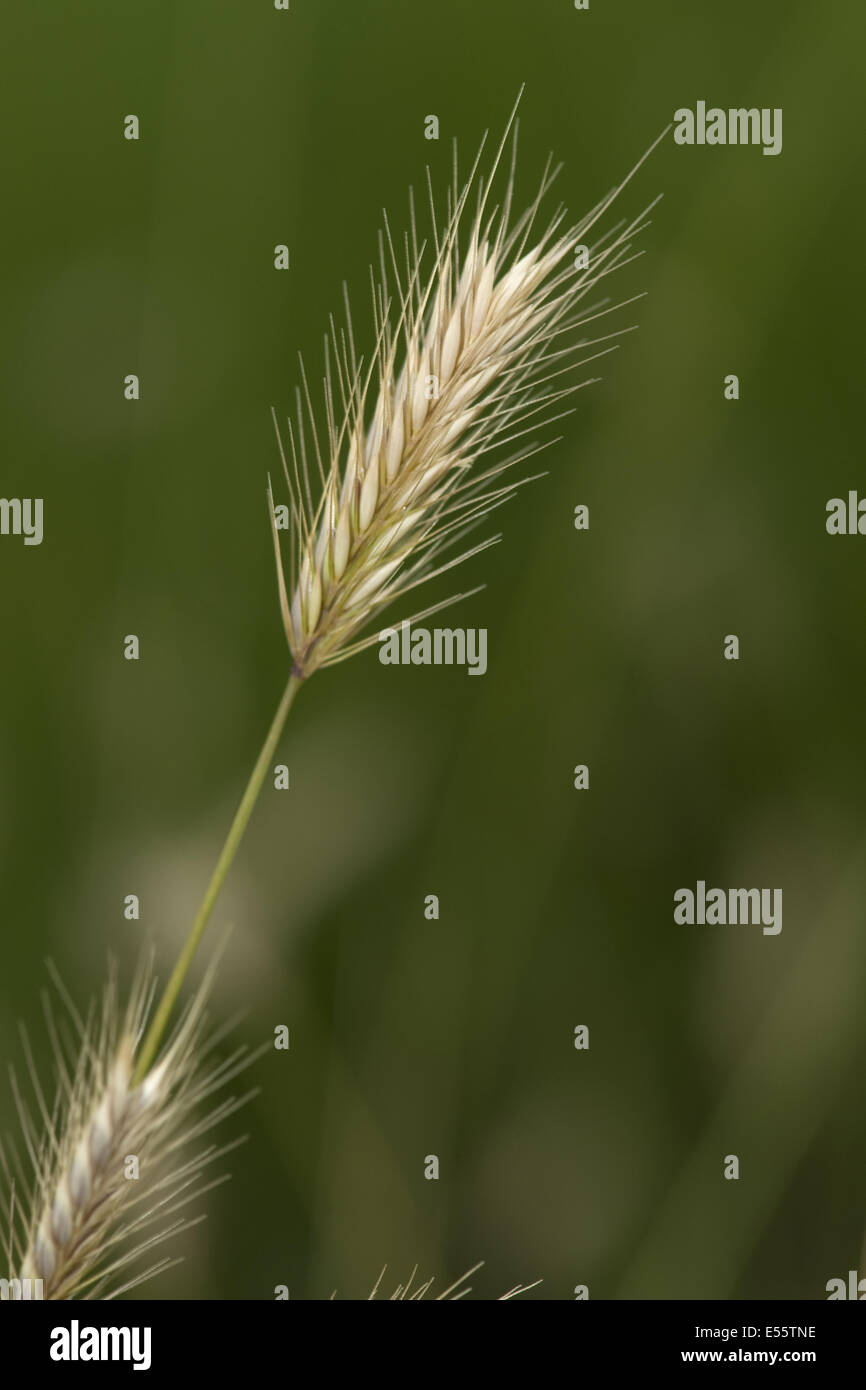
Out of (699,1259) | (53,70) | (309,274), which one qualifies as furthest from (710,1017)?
(53,70)

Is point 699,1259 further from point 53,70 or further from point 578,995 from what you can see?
point 53,70

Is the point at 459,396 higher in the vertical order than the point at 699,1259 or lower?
higher

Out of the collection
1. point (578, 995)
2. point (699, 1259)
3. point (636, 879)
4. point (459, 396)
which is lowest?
point (699, 1259)

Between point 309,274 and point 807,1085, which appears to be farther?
point 309,274

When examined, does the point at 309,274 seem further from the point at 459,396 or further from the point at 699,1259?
the point at 699,1259
